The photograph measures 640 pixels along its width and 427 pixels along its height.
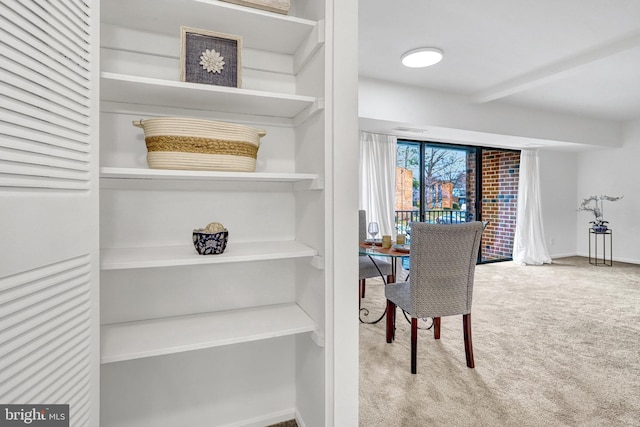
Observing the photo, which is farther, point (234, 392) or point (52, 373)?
point (234, 392)

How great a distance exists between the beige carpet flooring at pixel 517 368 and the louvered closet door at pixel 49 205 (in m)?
1.40

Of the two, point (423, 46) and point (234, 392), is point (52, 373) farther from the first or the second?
point (423, 46)

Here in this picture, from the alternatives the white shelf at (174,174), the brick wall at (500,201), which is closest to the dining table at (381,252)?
the white shelf at (174,174)

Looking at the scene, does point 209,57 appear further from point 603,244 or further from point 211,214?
point 603,244

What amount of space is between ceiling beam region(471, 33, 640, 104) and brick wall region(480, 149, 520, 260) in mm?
2009

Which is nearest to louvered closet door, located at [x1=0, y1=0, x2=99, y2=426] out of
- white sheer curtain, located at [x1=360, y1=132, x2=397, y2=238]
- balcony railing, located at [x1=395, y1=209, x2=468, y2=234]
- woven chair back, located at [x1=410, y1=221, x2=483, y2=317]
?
woven chair back, located at [x1=410, y1=221, x2=483, y2=317]

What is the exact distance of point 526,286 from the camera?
4352 mm

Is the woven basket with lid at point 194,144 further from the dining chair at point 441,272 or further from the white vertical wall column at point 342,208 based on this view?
the dining chair at point 441,272

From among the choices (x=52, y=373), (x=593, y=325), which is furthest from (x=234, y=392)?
(x=593, y=325)

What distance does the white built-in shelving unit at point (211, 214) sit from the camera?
1.31 m

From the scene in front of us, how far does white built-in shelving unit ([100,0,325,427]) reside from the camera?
4.31 feet

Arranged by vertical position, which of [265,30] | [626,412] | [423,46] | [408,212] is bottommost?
[626,412]

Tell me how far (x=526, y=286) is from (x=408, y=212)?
5.91 ft

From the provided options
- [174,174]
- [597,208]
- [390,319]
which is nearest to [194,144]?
[174,174]
